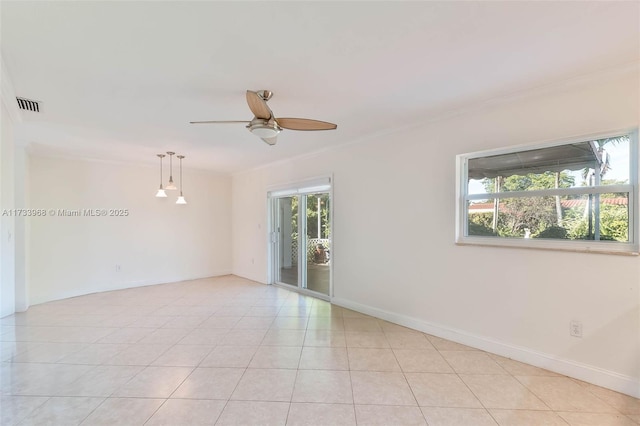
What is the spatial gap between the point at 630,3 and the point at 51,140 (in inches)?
234

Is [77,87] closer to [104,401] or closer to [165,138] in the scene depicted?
[165,138]

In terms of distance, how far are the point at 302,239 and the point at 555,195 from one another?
12.4 feet

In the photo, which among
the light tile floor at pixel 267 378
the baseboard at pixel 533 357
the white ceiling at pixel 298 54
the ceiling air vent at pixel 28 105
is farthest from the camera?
the ceiling air vent at pixel 28 105

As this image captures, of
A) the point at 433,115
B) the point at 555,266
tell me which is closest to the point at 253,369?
the point at 555,266

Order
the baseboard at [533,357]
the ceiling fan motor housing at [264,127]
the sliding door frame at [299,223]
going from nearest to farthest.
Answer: the baseboard at [533,357] < the ceiling fan motor housing at [264,127] < the sliding door frame at [299,223]

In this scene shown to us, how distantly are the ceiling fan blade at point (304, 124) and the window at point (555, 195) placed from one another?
5.25 feet

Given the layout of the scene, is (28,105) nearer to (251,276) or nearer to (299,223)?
(299,223)

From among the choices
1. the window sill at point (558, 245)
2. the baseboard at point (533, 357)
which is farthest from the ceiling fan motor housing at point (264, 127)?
the baseboard at point (533, 357)

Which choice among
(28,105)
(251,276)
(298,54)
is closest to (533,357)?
(298,54)

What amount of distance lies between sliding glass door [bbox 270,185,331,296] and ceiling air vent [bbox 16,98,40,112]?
3.43m

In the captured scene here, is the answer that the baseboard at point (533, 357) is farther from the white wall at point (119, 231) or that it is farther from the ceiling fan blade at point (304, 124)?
the white wall at point (119, 231)

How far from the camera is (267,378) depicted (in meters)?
2.42

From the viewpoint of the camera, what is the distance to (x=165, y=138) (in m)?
3.88

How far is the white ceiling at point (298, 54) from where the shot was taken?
157cm
